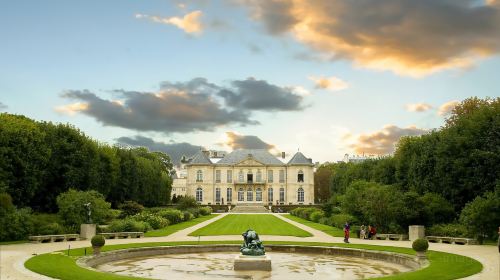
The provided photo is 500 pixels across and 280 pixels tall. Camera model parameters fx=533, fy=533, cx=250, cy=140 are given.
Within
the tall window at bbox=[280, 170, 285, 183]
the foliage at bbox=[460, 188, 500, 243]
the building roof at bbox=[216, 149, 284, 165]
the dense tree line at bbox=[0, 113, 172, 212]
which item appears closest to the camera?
the foliage at bbox=[460, 188, 500, 243]

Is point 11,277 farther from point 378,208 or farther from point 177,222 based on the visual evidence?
point 177,222

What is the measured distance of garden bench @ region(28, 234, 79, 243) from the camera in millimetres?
27970

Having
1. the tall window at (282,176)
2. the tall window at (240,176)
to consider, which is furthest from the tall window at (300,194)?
the tall window at (240,176)

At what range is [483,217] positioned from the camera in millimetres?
27234

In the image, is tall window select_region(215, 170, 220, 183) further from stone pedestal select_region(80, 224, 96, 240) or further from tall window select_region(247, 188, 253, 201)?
stone pedestal select_region(80, 224, 96, 240)

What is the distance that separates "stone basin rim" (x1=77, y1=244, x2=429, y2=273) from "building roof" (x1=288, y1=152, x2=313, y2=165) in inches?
2967

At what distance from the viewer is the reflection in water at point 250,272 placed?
56.6 ft

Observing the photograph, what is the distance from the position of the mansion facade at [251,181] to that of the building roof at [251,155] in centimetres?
47

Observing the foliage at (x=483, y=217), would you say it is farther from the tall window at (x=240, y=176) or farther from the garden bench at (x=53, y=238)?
the tall window at (x=240, y=176)

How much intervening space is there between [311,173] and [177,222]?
56225mm

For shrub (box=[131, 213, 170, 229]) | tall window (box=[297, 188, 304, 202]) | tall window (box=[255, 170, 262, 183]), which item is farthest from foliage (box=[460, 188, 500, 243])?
tall window (box=[255, 170, 262, 183])

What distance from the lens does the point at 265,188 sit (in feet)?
332

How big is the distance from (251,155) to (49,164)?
6376cm

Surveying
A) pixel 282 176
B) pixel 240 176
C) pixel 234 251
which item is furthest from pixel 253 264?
pixel 282 176
